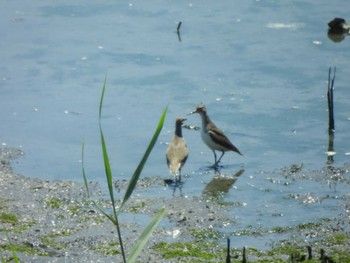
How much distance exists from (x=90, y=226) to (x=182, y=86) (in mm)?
4999

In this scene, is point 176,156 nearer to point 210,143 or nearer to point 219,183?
point 219,183

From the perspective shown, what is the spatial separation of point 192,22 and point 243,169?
6.36 metres

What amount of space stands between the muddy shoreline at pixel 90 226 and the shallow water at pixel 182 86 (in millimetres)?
346

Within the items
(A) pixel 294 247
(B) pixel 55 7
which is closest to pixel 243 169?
(A) pixel 294 247

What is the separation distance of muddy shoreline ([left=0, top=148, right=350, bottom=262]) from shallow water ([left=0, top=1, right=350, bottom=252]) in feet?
1.14

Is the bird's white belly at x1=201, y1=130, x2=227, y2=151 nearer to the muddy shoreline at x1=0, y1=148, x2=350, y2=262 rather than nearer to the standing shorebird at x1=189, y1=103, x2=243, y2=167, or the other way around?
the standing shorebird at x1=189, y1=103, x2=243, y2=167

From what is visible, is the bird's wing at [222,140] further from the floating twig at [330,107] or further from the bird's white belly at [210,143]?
the floating twig at [330,107]

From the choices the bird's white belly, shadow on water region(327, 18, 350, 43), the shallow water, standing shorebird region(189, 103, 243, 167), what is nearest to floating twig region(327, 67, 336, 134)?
the shallow water

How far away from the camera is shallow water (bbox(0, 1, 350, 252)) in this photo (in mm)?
11977

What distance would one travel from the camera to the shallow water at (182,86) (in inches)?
472

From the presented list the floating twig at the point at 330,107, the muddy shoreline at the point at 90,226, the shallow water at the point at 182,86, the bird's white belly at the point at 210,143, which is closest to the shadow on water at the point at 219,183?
the shallow water at the point at 182,86

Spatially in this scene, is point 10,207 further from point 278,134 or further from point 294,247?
point 278,134

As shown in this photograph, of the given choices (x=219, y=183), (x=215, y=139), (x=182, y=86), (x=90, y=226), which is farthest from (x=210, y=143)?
(x=90, y=226)

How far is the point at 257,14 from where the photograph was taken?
18.2m
